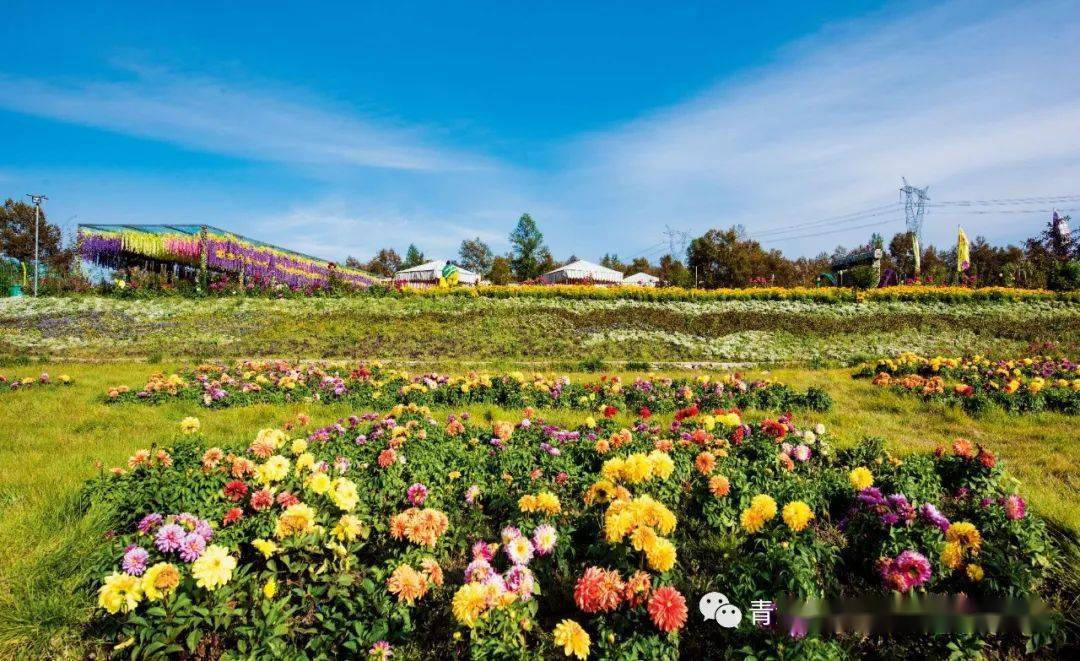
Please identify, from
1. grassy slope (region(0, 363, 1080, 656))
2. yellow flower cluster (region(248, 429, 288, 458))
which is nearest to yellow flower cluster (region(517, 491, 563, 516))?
yellow flower cluster (region(248, 429, 288, 458))

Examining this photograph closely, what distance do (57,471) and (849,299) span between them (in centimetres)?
1873

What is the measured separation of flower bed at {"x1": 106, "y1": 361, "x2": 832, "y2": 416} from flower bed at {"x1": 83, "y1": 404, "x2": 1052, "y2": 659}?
2.96 meters

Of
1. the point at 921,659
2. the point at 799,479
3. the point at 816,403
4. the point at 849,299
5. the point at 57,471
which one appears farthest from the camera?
the point at 849,299

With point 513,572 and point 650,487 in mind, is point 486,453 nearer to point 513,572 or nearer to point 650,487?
point 650,487

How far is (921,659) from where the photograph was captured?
1.94m

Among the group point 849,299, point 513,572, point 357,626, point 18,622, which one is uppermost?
point 849,299

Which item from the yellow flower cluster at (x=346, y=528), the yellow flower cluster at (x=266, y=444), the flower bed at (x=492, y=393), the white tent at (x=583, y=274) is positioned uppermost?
the white tent at (x=583, y=274)

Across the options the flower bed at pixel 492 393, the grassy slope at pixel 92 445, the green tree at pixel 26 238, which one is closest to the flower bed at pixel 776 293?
the grassy slope at pixel 92 445

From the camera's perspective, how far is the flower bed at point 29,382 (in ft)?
23.0

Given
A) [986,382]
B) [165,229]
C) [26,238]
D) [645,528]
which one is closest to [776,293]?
[986,382]

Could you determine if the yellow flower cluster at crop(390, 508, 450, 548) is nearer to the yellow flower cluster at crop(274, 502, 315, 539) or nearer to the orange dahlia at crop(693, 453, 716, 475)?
the yellow flower cluster at crop(274, 502, 315, 539)

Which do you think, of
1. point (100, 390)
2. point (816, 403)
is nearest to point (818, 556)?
point (816, 403)

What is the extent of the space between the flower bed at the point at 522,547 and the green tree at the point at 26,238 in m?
37.6

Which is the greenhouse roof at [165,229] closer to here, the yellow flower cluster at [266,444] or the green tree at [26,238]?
the green tree at [26,238]
